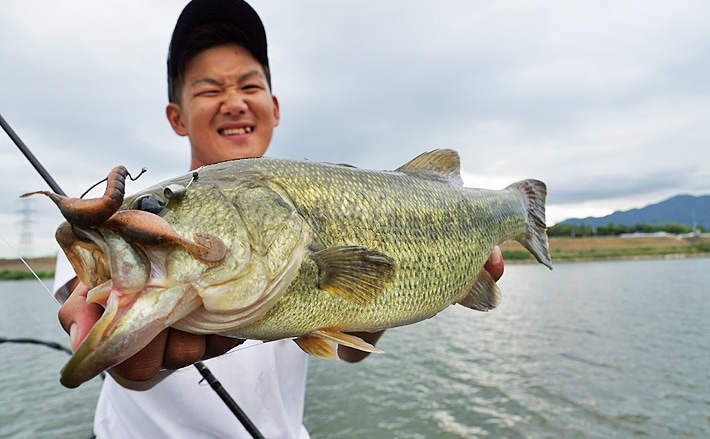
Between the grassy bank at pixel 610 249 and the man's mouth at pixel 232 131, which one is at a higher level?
the man's mouth at pixel 232 131

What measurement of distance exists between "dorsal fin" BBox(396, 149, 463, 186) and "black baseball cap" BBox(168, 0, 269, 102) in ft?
5.50

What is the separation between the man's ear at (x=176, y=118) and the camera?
357 cm

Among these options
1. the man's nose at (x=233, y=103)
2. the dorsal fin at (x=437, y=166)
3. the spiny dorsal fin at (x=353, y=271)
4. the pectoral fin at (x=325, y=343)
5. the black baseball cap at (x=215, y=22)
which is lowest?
the pectoral fin at (x=325, y=343)

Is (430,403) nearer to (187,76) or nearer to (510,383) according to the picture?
(510,383)

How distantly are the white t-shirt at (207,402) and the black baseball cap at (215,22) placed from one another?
1718mm

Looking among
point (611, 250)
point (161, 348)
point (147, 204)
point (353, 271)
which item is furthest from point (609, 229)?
point (147, 204)

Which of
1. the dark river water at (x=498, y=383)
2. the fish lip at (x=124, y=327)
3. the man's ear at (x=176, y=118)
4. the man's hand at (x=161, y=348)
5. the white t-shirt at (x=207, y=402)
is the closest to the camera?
the fish lip at (x=124, y=327)

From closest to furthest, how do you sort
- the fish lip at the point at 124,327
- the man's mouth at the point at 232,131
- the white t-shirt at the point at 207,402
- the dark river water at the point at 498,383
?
1. the fish lip at the point at 124,327
2. the white t-shirt at the point at 207,402
3. the man's mouth at the point at 232,131
4. the dark river water at the point at 498,383

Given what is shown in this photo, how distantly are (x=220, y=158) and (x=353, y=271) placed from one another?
2.07 meters

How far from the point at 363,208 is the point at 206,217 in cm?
68

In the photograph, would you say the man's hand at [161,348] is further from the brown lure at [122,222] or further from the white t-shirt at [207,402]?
Result: the white t-shirt at [207,402]

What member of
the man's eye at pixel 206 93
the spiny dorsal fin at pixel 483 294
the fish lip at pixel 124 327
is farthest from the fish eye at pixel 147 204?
the man's eye at pixel 206 93

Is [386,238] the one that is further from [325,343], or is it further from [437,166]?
[437,166]

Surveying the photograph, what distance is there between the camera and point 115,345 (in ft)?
3.75
